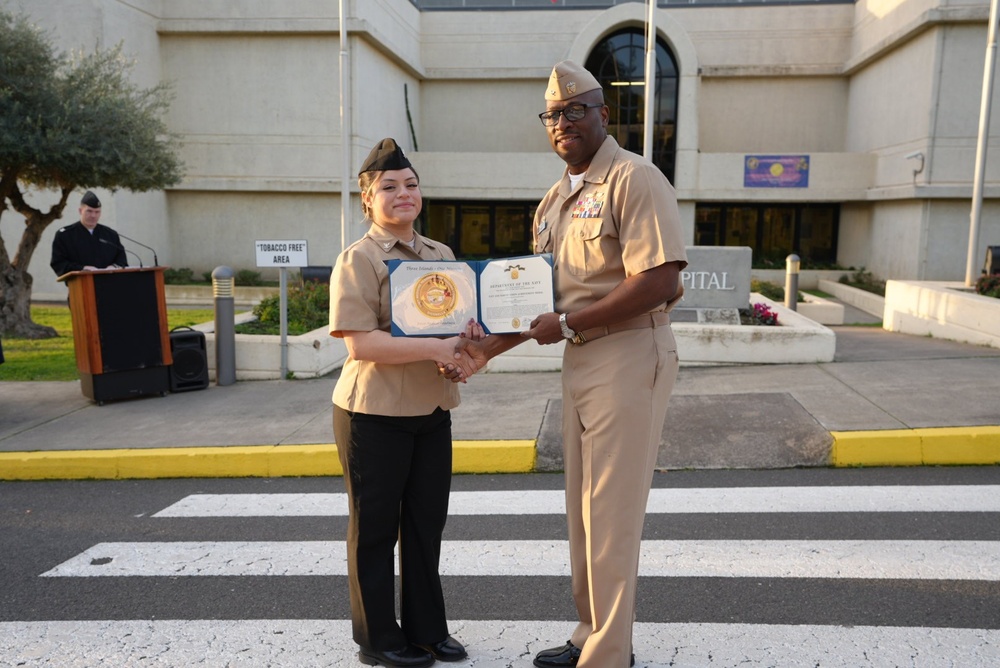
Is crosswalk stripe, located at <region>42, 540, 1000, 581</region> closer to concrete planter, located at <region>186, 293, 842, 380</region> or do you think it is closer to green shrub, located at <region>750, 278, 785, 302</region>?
concrete planter, located at <region>186, 293, 842, 380</region>

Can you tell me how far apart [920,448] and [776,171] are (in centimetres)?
2130

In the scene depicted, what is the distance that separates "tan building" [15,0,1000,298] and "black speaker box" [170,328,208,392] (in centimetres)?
1272

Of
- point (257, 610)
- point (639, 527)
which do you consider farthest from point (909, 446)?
point (257, 610)

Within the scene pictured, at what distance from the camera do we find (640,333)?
3094 mm

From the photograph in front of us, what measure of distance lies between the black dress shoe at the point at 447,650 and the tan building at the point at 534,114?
1871 centimetres

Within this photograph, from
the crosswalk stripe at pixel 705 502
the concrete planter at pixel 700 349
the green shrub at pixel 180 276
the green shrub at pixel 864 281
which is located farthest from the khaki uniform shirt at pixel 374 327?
the green shrub at pixel 864 281

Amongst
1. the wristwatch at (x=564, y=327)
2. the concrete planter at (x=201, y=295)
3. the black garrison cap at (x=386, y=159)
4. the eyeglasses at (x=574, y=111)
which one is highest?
the eyeglasses at (x=574, y=111)

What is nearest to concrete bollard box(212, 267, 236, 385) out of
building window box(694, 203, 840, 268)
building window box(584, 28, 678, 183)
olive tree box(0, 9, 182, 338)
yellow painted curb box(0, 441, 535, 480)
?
yellow painted curb box(0, 441, 535, 480)

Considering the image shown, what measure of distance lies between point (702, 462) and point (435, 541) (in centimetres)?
348

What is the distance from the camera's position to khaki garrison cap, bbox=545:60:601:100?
10.1 feet

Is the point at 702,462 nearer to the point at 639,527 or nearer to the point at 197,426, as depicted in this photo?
the point at 639,527

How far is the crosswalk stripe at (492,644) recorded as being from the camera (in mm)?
3430

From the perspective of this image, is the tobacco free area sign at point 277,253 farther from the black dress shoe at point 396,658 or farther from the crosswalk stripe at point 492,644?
the black dress shoe at point 396,658

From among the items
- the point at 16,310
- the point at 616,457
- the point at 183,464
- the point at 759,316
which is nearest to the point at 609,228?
the point at 616,457
